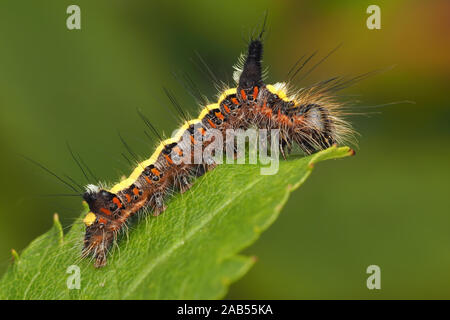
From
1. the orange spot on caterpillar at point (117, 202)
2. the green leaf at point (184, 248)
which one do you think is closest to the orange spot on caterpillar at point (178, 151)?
the green leaf at point (184, 248)

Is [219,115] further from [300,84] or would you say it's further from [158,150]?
[300,84]

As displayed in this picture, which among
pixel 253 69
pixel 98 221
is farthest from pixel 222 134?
pixel 98 221

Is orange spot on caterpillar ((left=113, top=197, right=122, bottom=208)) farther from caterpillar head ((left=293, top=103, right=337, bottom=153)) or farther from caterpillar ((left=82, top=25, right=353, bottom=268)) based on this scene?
caterpillar head ((left=293, top=103, right=337, bottom=153))

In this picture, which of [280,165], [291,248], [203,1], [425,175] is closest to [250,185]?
[280,165]

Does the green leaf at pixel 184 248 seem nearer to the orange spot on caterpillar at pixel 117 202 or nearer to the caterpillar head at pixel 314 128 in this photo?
the orange spot on caterpillar at pixel 117 202

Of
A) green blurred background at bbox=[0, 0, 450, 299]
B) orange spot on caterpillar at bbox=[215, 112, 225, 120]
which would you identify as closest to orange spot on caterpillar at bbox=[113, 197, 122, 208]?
green blurred background at bbox=[0, 0, 450, 299]

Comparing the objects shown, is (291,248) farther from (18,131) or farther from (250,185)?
(18,131)
